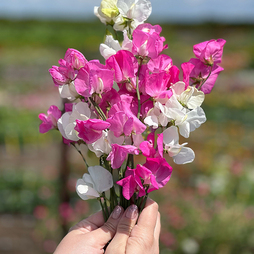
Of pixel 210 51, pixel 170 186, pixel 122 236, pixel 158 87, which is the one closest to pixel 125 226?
pixel 122 236

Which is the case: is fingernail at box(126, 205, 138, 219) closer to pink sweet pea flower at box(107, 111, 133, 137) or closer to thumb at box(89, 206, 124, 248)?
thumb at box(89, 206, 124, 248)

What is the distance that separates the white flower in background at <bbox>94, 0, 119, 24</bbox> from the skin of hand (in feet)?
1.54

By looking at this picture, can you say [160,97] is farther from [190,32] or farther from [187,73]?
[190,32]

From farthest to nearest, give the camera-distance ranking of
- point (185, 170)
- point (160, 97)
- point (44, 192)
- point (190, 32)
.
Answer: point (190, 32)
point (185, 170)
point (44, 192)
point (160, 97)

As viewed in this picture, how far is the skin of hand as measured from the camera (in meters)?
0.73

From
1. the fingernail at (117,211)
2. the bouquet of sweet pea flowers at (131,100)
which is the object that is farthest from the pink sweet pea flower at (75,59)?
the fingernail at (117,211)

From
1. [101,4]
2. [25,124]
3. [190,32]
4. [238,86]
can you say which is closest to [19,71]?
[25,124]

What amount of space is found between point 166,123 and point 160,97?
0.06 metres

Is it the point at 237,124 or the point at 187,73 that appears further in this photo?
the point at 237,124

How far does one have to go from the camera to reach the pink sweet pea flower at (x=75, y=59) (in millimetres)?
645

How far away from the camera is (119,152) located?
0.62 m

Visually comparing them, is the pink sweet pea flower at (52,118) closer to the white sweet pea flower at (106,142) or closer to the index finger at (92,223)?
the white sweet pea flower at (106,142)

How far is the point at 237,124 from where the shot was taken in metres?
5.07

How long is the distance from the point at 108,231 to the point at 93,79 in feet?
1.32
